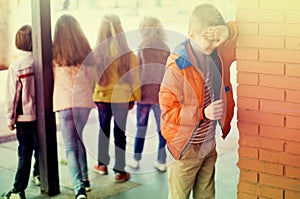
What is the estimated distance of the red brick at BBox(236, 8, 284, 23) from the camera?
114 inches

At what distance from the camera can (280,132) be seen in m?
3.02

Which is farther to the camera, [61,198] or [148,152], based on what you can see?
[148,152]

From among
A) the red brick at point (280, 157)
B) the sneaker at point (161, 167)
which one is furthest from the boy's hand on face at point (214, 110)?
the sneaker at point (161, 167)

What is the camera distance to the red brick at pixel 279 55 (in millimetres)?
2883

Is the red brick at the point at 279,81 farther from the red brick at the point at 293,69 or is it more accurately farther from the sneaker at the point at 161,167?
the sneaker at the point at 161,167

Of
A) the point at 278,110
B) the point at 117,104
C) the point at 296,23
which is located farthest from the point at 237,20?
the point at 117,104

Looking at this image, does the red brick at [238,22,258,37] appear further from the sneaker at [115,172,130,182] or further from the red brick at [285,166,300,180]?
the sneaker at [115,172,130,182]

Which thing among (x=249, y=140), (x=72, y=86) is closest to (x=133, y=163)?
(x=72, y=86)

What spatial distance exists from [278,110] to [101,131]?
2246 mm

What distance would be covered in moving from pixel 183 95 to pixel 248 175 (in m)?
0.63

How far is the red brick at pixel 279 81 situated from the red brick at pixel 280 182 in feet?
1.73

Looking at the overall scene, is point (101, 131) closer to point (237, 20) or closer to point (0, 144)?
point (0, 144)

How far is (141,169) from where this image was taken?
4.98m

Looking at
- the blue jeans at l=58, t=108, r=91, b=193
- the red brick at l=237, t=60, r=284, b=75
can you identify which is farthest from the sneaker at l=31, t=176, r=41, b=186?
the red brick at l=237, t=60, r=284, b=75
